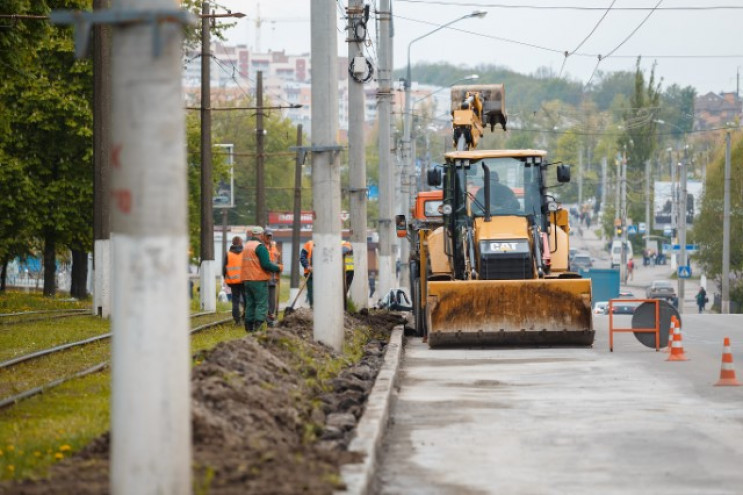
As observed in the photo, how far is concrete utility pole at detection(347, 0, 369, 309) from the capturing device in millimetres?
27688

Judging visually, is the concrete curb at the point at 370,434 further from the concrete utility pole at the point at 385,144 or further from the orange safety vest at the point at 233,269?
the concrete utility pole at the point at 385,144

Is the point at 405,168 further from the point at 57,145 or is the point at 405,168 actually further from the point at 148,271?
the point at 148,271

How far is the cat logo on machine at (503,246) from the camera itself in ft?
76.1

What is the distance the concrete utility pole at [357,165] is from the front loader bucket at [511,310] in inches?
234

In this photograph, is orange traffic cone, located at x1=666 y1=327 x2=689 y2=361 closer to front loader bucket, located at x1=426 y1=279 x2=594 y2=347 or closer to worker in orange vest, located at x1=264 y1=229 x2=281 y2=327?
front loader bucket, located at x1=426 y1=279 x2=594 y2=347

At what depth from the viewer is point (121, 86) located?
735 cm

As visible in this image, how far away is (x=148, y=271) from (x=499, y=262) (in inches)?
635

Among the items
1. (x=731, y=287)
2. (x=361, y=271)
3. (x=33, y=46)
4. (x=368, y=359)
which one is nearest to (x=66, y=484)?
(x=368, y=359)

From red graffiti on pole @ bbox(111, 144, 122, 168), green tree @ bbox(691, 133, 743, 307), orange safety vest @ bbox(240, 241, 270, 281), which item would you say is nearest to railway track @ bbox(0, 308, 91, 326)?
orange safety vest @ bbox(240, 241, 270, 281)

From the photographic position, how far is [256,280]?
2369 cm

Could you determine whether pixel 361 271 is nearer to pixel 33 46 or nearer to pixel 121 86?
pixel 33 46

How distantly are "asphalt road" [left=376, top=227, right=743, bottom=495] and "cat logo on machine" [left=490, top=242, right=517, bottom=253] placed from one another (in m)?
2.61

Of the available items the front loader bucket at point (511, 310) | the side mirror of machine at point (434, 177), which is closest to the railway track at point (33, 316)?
the side mirror of machine at point (434, 177)

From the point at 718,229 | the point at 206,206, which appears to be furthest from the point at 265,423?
the point at 718,229
